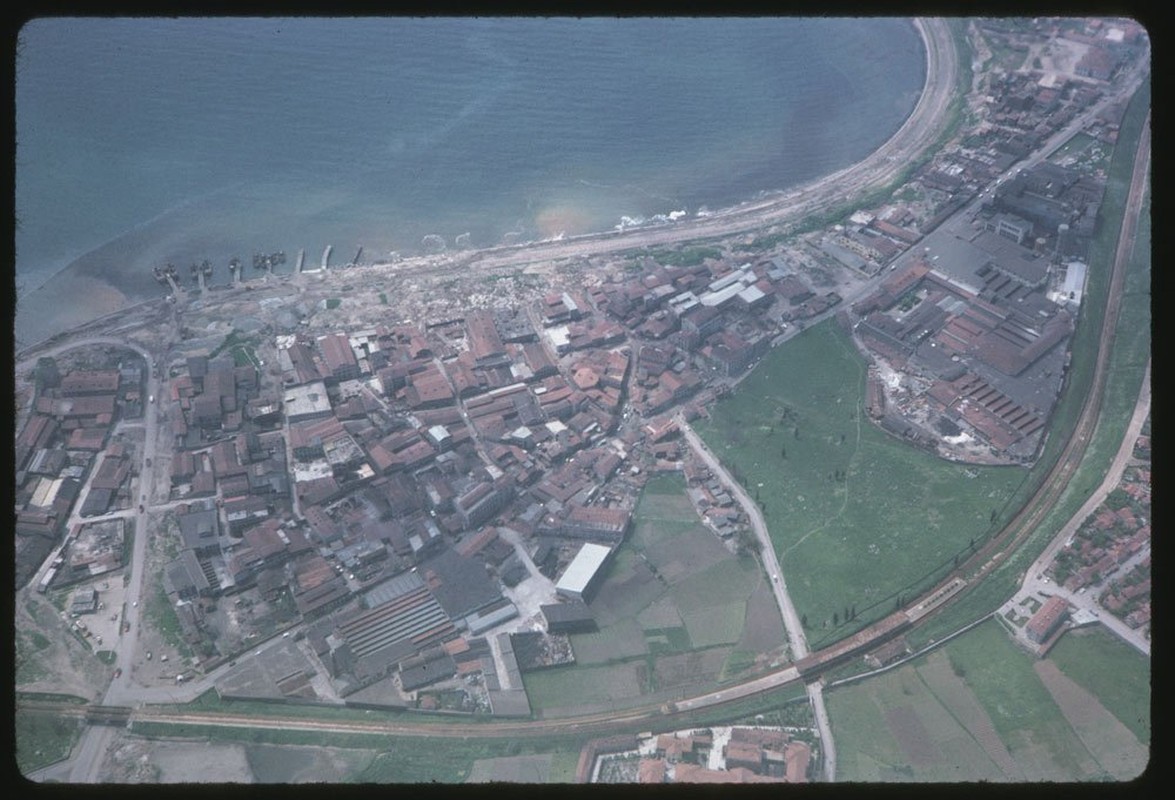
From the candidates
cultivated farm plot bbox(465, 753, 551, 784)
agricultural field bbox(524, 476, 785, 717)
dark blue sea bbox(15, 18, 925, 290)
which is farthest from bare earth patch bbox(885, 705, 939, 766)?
dark blue sea bbox(15, 18, 925, 290)

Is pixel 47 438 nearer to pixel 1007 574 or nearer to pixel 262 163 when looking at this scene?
pixel 262 163

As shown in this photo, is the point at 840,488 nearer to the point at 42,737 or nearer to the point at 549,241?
the point at 549,241

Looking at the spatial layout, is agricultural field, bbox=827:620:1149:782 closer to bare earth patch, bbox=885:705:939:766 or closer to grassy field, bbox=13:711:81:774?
bare earth patch, bbox=885:705:939:766

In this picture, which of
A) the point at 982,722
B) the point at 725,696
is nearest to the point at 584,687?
the point at 725,696

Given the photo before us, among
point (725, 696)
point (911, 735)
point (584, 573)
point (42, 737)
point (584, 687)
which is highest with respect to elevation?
point (911, 735)

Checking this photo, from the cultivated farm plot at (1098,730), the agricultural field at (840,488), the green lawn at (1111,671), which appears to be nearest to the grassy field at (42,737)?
the agricultural field at (840,488)
